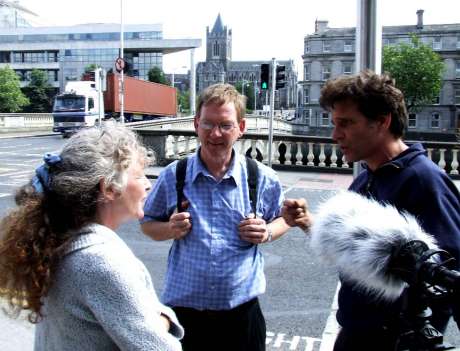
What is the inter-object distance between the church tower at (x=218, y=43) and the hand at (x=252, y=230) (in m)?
152

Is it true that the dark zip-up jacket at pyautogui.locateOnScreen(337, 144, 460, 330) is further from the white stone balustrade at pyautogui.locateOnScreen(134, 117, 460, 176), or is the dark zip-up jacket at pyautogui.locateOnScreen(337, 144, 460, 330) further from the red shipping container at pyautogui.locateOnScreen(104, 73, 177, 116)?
the red shipping container at pyautogui.locateOnScreen(104, 73, 177, 116)

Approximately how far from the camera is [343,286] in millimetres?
2182

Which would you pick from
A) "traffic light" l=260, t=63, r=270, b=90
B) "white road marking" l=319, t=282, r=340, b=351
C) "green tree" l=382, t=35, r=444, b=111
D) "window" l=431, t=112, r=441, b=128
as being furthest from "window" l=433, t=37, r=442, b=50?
"white road marking" l=319, t=282, r=340, b=351

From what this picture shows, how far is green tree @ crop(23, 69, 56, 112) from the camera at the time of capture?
84.5m

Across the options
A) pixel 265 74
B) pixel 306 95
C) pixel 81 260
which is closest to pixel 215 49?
pixel 306 95

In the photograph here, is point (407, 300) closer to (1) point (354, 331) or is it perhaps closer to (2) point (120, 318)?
(2) point (120, 318)

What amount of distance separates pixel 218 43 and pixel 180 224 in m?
155

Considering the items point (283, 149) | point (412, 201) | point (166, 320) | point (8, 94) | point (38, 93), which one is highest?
point (38, 93)

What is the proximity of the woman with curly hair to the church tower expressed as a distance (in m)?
153

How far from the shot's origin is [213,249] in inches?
99.0

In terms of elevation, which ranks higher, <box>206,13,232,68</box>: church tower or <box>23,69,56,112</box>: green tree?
<box>206,13,232,68</box>: church tower

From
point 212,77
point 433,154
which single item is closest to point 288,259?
point 433,154

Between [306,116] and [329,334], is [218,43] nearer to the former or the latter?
[306,116]

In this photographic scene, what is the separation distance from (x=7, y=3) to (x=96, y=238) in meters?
128
